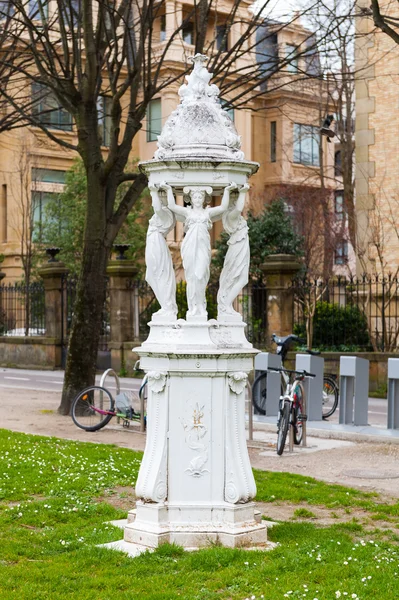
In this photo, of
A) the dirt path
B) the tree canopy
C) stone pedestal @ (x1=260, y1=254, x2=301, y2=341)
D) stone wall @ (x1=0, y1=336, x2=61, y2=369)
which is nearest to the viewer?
the dirt path

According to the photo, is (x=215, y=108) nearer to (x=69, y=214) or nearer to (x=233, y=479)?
(x=233, y=479)

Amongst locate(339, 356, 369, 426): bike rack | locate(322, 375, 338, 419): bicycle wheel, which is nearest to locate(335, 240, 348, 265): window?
locate(322, 375, 338, 419): bicycle wheel

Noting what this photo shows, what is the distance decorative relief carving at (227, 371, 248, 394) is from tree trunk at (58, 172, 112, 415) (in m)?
9.34

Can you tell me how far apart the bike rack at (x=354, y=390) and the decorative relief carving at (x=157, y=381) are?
767 centimetres

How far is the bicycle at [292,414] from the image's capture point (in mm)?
12586

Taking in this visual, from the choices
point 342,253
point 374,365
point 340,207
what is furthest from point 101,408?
point 340,207

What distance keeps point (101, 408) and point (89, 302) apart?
221cm

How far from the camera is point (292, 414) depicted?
42.5ft

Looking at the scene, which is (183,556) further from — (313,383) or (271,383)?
(271,383)

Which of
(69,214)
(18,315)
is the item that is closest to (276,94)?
(69,214)

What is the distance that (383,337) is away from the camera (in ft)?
76.0

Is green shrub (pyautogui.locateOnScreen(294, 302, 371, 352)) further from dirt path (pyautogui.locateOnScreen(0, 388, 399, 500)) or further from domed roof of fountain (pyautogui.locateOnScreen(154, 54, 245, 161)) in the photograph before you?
domed roof of fountain (pyautogui.locateOnScreen(154, 54, 245, 161))

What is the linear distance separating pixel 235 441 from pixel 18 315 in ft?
91.2

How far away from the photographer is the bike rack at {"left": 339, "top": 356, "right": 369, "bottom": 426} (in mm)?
14789
